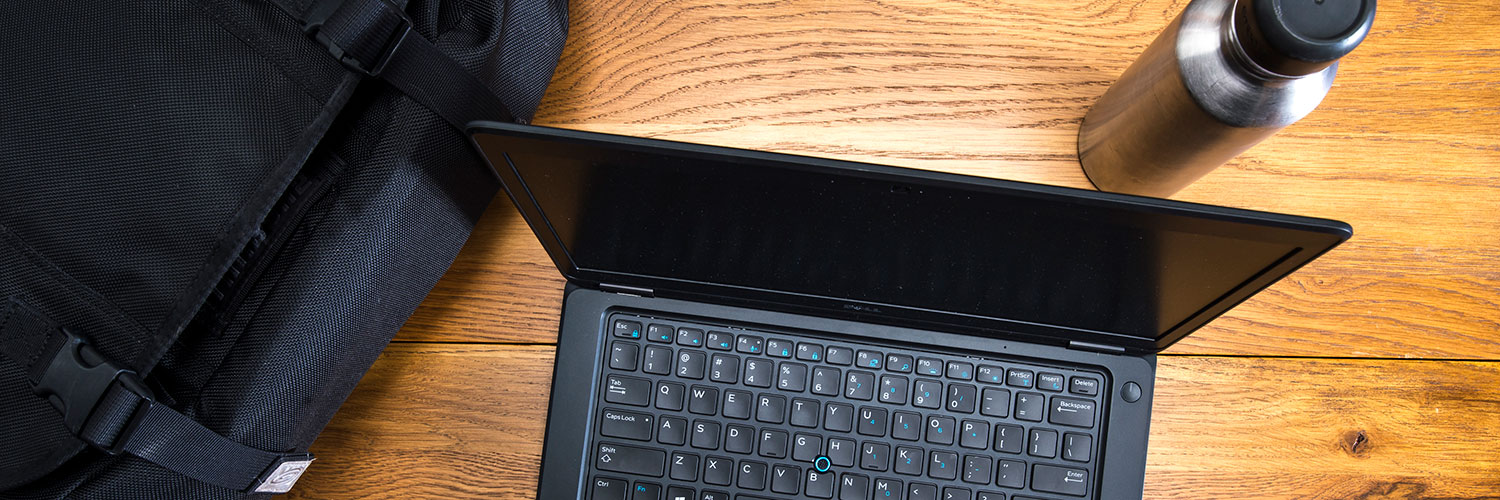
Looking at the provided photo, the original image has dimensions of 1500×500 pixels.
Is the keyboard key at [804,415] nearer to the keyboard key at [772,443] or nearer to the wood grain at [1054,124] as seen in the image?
Answer: the keyboard key at [772,443]

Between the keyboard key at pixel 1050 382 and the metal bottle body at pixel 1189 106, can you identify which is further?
the keyboard key at pixel 1050 382

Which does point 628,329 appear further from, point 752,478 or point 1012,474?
point 1012,474

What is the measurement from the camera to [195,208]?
0.52 m

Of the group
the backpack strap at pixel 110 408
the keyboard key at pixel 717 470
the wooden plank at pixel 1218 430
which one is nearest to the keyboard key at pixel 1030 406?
the wooden plank at pixel 1218 430

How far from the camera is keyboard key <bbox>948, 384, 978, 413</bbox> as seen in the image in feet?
1.94

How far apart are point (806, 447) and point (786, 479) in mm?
27

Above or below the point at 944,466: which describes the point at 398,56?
above

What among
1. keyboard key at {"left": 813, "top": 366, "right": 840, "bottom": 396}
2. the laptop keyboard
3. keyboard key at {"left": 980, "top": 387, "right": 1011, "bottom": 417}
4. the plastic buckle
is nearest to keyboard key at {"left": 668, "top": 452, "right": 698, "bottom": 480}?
the laptop keyboard

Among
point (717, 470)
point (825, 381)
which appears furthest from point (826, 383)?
point (717, 470)

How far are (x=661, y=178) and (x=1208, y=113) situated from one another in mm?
326

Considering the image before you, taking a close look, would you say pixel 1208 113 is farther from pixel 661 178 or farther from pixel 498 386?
pixel 498 386

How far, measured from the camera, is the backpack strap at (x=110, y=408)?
51 centimetres

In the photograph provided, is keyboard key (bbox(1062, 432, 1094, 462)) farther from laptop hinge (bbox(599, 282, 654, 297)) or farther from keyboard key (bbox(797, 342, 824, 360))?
laptop hinge (bbox(599, 282, 654, 297))

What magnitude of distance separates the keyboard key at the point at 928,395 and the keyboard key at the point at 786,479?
3.9 inches
